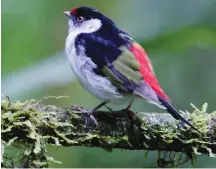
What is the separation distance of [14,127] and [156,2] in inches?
86.7

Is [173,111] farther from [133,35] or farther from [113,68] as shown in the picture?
[133,35]

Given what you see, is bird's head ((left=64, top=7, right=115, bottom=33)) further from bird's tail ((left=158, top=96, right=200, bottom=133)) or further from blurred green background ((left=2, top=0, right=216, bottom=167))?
bird's tail ((left=158, top=96, right=200, bottom=133))

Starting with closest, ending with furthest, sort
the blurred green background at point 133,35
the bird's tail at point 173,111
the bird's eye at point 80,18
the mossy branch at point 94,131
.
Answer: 1. the mossy branch at point 94,131
2. the bird's tail at point 173,111
3. the bird's eye at point 80,18
4. the blurred green background at point 133,35

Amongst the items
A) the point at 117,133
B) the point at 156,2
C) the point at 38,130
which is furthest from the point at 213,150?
the point at 156,2

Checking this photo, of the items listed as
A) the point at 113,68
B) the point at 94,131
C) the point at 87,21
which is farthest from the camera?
the point at 87,21

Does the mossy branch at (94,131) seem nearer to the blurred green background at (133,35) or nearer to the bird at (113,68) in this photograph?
the bird at (113,68)

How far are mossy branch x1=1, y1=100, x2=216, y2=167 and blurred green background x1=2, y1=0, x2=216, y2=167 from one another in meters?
0.35

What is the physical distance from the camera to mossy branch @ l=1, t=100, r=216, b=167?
8.52ft

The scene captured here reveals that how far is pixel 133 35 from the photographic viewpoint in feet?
12.8

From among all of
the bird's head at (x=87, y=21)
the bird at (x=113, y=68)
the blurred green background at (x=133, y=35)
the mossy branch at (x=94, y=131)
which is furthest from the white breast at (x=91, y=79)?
the blurred green background at (x=133, y=35)

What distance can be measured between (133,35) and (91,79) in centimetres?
96

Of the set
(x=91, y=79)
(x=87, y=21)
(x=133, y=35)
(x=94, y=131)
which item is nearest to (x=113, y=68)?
(x=91, y=79)

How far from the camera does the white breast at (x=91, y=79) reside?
3.01 metres

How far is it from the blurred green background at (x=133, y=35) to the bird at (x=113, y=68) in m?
0.40
